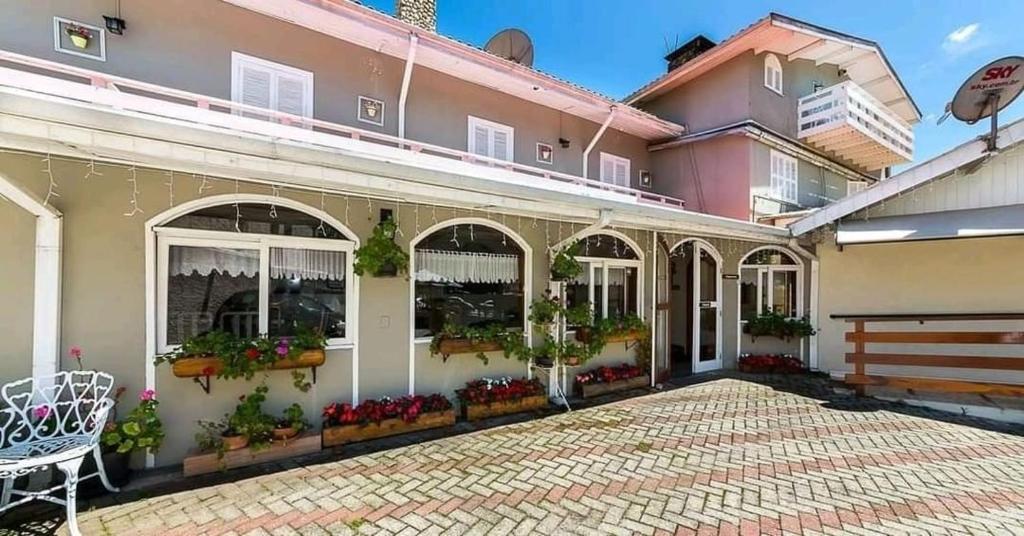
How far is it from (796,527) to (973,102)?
7643 millimetres

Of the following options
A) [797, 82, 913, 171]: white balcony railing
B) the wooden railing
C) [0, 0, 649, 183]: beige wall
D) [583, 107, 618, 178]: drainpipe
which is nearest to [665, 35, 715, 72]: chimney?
[797, 82, 913, 171]: white balcony railing

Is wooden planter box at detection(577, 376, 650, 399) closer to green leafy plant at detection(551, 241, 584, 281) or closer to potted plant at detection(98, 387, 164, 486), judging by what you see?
green leafy plant at detection(551, 241, 584, 281)

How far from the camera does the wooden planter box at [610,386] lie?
270 inches

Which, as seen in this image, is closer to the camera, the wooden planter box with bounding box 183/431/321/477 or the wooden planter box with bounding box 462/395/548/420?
the wooden planter box with bounding box 183/431/321/477

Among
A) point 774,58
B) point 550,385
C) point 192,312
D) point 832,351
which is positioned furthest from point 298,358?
point 774,58

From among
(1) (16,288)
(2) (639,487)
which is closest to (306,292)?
(1) (16,288)

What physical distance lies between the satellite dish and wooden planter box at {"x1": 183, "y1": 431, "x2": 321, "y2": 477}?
7.97 metres

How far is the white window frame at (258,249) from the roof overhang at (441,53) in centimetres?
341

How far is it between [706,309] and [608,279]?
9.56 feet

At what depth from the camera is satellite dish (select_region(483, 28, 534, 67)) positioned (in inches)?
353

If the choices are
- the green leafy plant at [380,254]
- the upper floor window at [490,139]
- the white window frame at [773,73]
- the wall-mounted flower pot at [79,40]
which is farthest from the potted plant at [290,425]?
the white window frame at [773,73]

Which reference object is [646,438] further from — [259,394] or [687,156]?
[687,156]

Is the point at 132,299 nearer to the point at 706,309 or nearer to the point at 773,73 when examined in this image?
the point at 706,309

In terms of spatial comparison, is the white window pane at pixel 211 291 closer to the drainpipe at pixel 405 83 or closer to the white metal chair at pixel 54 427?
the white metal chair at pixel 54 427
